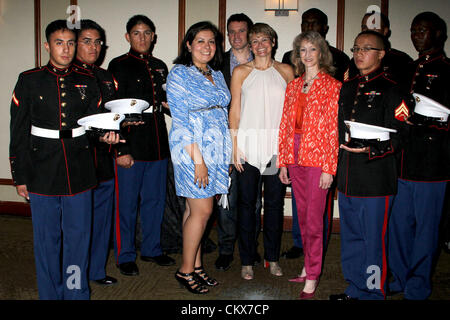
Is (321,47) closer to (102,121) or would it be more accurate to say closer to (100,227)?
(102,121)

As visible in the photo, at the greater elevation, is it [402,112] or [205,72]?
[205,72]

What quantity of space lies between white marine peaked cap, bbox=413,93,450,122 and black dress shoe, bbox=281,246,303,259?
1616 mm

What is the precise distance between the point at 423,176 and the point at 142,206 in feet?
6.45

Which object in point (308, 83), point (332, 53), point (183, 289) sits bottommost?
point (183, 289)

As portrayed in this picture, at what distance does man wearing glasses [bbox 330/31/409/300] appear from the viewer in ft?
7.20

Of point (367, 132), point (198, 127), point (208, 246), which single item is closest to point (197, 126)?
point (198, 127)

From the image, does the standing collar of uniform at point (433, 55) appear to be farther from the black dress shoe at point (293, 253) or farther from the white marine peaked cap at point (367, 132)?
the black dress shoe at point (293, 253)

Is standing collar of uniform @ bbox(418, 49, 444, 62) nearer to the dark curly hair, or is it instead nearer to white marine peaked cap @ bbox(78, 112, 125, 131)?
the dark curly hair

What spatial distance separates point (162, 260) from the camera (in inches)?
124

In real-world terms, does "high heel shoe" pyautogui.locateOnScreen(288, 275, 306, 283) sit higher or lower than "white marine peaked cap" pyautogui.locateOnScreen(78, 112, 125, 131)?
lower

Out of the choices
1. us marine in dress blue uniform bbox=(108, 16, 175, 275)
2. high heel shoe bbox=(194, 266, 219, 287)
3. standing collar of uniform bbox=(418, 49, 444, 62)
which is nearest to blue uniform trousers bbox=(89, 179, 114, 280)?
us marine in dress blue uniform bbox=(108, 16, 175, 275)
